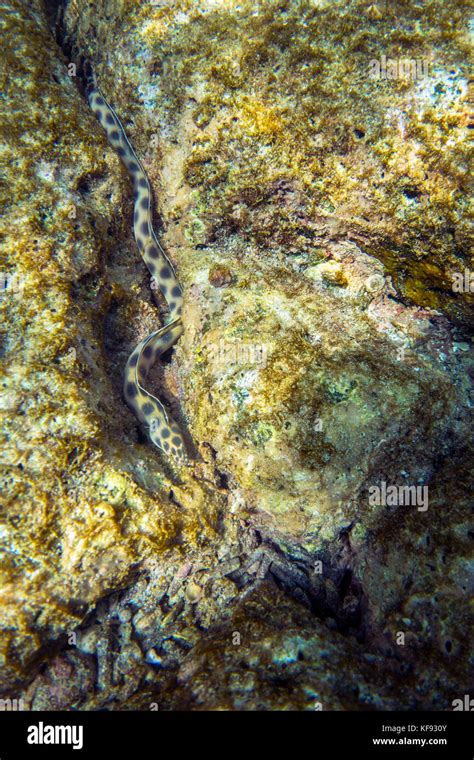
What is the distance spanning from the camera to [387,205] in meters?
3.15

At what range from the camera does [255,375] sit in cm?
338

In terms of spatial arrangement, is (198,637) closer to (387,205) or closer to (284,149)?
(387,205)

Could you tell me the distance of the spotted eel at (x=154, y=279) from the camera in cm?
409

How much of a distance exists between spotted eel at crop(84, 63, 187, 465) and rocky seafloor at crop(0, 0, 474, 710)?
199 millimetres

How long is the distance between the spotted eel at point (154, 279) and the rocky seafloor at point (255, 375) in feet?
0.65

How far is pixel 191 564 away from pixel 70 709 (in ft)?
4.29

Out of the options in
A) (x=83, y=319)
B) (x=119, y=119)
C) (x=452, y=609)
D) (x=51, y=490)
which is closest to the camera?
(x=452, y=609)

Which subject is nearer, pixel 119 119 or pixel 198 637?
pixel 198 637

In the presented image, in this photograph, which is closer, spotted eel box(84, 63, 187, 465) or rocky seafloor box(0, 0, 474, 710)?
rocky seafloor box(0, 0, 474, 710)

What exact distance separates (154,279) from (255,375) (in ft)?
6.56

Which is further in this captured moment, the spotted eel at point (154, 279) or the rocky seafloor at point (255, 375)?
the spotted eel at point (154, 279)

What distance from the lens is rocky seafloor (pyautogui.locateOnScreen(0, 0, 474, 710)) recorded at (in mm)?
2781
